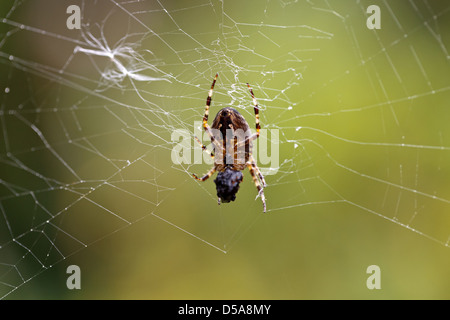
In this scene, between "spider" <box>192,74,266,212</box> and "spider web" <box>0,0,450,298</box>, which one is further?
"spider web" <box>0,0,450,298</box>

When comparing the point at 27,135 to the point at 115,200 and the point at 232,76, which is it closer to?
the point at 115,200

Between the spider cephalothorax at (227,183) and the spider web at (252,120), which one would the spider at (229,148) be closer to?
the spider cephalothorax at (227,183)

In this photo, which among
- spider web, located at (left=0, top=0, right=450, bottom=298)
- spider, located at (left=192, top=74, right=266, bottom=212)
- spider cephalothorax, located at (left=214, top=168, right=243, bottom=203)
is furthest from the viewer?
spider web, located at (left=0, top=0, right=450, bottom=298)

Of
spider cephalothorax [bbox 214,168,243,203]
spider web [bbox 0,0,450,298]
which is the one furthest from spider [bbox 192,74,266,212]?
spider web [bbox 0,0,450,298]

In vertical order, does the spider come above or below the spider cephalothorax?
above

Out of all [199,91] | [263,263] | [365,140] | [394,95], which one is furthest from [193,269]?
[394,95]

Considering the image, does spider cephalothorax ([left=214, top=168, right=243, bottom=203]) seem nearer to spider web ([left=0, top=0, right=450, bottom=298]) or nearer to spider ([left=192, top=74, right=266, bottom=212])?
spider ([left=192, top=74, right=266, bottom=212])

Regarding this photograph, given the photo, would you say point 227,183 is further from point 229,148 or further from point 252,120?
point 252,120

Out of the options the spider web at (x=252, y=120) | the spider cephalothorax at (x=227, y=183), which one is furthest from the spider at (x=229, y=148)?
the spider web at (x=252, y=120)
